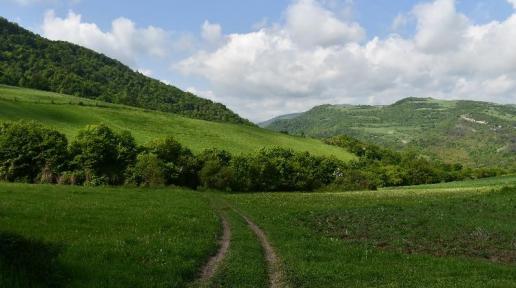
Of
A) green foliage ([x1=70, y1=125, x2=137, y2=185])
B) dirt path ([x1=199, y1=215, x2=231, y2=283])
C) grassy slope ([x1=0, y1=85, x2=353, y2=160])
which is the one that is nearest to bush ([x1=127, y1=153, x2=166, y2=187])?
green foliage ([x1=70, y1=125, x2=137, y2=185])

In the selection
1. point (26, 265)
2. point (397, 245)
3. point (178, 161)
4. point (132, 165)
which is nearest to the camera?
point (26, 265)

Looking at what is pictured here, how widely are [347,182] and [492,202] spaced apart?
5796 centimetres

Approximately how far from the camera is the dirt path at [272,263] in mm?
16750

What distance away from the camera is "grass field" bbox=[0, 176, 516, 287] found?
15.5 m

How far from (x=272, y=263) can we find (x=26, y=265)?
32.3 ft

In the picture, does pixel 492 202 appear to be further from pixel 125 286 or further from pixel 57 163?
pixel 57 163

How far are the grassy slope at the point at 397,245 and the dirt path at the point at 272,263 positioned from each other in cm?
41

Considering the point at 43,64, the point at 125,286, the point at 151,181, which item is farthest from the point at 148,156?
the point at 43,64

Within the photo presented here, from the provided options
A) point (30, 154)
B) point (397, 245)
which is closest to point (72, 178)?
point (30, 154)

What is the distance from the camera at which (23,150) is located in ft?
236

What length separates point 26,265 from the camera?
1355cm

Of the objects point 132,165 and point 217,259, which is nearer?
point 217,259

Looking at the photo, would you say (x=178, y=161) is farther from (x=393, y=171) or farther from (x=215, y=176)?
(x=393, y=171)

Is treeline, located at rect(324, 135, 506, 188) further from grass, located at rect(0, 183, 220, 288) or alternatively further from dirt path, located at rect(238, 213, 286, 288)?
dirt path, located at rect(238, 213, 286, 288)
